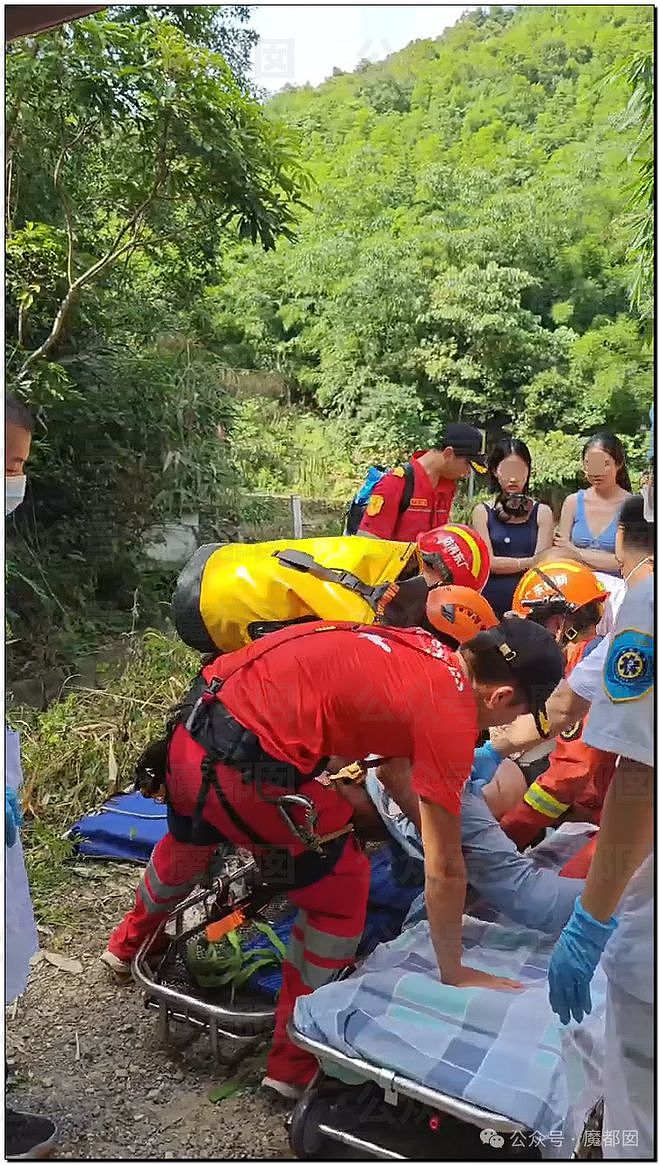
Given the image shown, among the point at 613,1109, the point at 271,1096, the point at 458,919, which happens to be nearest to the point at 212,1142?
the point at 271,1096

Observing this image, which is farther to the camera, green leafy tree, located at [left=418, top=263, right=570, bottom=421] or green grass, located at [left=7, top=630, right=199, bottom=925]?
green leafy tree, located at [left=418, top=263, right=570, bottom=421]

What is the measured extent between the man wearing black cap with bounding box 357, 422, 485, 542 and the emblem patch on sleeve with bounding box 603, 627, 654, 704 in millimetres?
1641

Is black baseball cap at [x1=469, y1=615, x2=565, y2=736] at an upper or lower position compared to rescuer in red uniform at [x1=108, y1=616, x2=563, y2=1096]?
upper

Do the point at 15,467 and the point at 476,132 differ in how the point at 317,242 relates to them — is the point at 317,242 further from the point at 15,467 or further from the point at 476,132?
the point at 15,467

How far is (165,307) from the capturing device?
5.31m

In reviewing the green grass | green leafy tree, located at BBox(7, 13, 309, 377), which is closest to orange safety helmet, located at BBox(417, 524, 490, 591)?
the green grass

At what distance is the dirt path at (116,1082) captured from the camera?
5.47 feet

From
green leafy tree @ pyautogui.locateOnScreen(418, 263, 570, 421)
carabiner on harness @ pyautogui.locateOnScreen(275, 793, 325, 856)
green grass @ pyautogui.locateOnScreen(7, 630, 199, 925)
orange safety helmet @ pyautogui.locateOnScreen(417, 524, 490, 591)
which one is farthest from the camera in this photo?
green leafy tree @ pyautogui.locateOnScreen(418, 263, 570, 421)

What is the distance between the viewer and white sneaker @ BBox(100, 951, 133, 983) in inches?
83.1

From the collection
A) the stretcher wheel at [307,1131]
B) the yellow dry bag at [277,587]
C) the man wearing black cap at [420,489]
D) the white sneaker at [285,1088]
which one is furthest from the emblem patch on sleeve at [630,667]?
the man wearing black cap at [420,489]

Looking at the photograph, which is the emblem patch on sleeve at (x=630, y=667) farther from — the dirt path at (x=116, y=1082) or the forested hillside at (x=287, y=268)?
the forested hillside at (x=287, y=268)

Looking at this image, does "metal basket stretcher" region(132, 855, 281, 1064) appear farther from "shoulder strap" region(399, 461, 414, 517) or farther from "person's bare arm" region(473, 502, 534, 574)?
"person's bare arm" region(473, 502, 534, 574)

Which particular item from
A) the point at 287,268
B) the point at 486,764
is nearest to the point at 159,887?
the point at 486,764

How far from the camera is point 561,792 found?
209 centimetres
